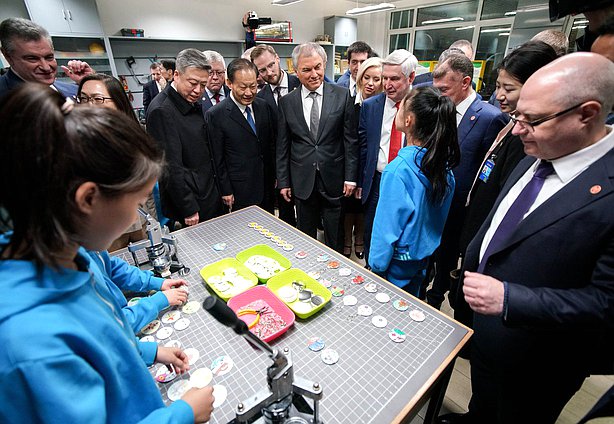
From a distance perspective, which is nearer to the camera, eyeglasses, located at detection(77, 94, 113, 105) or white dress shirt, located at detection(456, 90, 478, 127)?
eyeglasses, located at detection(77, 94, 113, 105)

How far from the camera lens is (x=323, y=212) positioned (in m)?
2.83

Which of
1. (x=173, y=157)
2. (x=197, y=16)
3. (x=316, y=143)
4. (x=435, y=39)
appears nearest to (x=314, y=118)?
(x=316, y=143)

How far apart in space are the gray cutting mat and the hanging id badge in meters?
1.05

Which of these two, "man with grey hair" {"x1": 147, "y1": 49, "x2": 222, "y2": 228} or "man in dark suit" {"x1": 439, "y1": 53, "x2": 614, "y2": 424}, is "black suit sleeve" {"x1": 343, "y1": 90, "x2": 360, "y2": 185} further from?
"man in dark suit" {"x1": 439, "y1": 53, "x2": 614, "y2": 424}

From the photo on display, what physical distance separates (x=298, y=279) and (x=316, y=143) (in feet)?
5.06

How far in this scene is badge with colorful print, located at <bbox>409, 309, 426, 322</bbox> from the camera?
3.64 feet

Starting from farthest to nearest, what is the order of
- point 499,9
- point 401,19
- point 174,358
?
point 401,19, point 499,9, point 174,358

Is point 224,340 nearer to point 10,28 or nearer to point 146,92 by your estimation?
point 10,28

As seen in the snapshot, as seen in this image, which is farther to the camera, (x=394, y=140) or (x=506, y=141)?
(x=394, y=140)

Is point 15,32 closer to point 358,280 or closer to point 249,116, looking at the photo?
point 249,116

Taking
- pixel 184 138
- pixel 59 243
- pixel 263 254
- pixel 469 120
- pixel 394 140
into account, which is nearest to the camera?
pixel 59 243

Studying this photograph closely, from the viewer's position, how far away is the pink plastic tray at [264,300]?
1.09 m

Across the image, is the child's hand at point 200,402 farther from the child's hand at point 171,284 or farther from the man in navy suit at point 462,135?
Answer: the man in navy suit at point 462,135

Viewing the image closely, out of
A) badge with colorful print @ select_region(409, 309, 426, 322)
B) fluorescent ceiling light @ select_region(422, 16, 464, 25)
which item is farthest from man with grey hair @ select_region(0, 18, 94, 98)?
fluorescent ceiling light @ select_region(422, 16, 464, 25)
